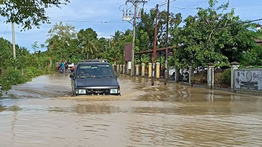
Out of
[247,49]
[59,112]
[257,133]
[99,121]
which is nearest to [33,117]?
[59,112]

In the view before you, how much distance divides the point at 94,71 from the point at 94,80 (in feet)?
3.07

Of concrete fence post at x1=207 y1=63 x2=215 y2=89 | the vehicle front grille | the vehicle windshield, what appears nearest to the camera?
the vehicle front grille

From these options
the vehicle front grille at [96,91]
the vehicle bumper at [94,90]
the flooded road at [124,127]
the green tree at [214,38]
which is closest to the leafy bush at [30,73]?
the green tree at [214,38]

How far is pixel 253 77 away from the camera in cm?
1903

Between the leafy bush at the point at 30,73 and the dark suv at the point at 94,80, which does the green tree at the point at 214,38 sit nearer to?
the dark suv at the point at 94,80

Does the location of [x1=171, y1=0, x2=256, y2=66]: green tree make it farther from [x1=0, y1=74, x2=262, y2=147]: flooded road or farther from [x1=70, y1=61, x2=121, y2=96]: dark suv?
[x1=0, y1=74, x2=262, y2=147]: flooded road

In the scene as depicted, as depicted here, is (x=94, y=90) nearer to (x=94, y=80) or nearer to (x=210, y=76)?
(x=94, y=80)

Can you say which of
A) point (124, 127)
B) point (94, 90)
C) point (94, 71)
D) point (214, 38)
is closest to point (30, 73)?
point (214, 38)

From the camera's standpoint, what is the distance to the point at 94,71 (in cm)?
1481

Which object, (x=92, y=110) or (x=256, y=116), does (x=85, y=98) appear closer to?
(x=92, y=110)

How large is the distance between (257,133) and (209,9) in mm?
20017

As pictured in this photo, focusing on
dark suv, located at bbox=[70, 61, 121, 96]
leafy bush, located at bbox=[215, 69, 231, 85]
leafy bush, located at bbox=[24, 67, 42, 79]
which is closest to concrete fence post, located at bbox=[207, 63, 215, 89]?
leafy bush, located at bbox=[215, 69, 231, 85]

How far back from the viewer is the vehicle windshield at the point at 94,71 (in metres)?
14.5

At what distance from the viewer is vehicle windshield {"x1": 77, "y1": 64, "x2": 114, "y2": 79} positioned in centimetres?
1454
